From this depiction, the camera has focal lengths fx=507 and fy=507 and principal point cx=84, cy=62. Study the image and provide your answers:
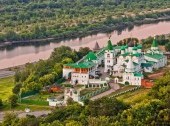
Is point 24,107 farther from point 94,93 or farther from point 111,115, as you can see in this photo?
point 111,115

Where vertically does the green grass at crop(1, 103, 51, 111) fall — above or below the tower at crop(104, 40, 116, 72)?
below

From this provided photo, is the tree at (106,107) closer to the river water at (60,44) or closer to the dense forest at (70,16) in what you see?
the river water at (60,44)

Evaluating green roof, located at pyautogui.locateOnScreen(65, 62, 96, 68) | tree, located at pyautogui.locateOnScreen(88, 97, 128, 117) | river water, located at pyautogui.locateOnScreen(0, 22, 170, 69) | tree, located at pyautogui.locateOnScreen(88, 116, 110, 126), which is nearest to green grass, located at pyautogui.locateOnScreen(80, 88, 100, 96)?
green roof, located at pyautogui.locateOnScreen(65, 62, 96, 68)

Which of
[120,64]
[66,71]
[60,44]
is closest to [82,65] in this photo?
[66,71]

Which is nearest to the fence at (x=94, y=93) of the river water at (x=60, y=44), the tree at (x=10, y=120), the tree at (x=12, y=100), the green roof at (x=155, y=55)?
the tree at (x=12, y=100)

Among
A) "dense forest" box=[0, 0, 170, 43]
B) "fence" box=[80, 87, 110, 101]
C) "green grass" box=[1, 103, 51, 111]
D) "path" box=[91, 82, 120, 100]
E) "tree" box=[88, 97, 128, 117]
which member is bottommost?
"dense forest" box=[0, 0, 170, 43]

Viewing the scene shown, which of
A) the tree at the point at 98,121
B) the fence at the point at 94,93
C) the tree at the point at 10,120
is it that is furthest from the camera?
the fence at the point at 94,93

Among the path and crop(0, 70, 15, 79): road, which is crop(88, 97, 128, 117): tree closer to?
the path
